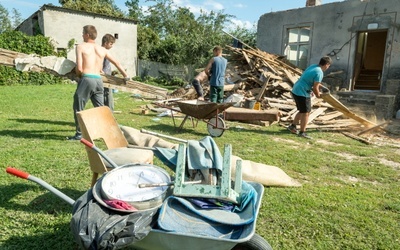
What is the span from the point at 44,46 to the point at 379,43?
66.0 feet

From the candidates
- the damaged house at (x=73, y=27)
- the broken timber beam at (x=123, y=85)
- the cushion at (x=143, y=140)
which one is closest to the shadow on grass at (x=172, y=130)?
the broken timber beam at (x=123, y=85)

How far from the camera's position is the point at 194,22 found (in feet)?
104

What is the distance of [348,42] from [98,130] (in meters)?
11.8

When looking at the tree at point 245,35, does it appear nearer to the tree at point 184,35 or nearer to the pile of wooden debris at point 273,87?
the tree at point 184,35

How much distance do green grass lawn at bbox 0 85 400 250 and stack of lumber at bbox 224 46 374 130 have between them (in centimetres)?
152

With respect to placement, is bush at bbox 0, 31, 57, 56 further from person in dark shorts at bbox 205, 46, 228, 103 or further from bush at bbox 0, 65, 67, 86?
person in dark shorts at bbox 205, 46, 228, 103

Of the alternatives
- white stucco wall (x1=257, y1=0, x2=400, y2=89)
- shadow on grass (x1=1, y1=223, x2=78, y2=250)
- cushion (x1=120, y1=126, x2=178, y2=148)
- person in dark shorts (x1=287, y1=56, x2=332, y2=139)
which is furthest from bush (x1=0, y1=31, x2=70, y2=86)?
shadow on grass (x1=1, y1=223, x2=78, y2=250)

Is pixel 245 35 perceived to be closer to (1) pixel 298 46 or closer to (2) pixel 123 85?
(1) pixel 298 46

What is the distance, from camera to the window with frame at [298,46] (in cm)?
1341

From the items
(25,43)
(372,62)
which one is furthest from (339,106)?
(25,43)

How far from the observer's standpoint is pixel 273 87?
10727mm

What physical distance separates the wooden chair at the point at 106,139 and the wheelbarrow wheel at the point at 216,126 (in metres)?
3.18

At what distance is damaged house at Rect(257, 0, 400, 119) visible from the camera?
1073cm

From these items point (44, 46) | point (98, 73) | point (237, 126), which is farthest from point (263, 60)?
point (44, 46)
